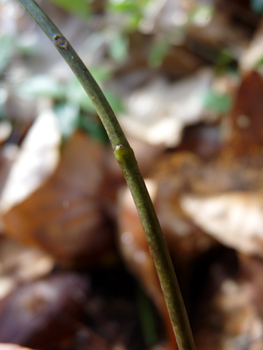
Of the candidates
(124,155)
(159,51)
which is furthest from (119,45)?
(124,155)

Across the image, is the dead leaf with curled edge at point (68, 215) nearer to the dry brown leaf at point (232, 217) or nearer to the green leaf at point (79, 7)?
the dry brown leaf at point (232, 217)

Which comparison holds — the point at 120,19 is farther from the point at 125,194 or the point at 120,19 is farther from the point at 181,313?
the point at 181,313

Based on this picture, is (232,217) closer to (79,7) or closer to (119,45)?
(119,45)

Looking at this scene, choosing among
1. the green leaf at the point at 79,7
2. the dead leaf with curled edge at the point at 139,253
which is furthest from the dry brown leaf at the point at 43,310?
the green leaf at the point at 79,7

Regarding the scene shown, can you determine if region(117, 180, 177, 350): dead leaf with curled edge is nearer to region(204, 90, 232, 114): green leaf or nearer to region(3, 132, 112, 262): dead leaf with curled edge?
region(3, 132, 112, 262): dead leaf with curled edge

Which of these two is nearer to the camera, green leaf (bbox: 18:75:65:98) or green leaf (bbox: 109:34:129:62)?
green leaf (bbox: 18:75:65:98)

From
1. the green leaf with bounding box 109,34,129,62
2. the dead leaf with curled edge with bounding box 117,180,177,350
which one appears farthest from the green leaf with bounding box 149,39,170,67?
the dead leaf with curled edge with bounding box 117,180,177,350

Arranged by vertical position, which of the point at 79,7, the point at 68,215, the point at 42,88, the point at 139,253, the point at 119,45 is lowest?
the point at 139,253

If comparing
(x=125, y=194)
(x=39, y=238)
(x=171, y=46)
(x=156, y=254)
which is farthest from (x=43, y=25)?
(x=171, y=46)
